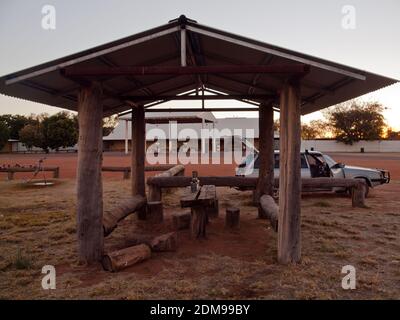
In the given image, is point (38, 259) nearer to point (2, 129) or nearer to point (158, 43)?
point (158, 43)

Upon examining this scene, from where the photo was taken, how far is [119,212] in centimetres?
643

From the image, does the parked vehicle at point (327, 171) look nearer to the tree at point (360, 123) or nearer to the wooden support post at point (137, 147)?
the wooden support post at point (137, 147)

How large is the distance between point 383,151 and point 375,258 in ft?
200

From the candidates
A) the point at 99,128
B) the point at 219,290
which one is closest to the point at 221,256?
the point at 219,290

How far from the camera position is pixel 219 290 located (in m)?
4.10

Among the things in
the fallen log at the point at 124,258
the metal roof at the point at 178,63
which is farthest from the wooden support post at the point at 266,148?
the fallen log at the point at 124,258

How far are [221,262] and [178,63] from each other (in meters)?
3.62

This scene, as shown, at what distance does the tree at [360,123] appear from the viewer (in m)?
60.1

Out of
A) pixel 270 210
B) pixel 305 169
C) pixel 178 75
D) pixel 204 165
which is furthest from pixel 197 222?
pixel 204 165

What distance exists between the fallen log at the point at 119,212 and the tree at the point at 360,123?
5891cm

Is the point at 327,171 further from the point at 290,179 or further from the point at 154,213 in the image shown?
the point at 290,179

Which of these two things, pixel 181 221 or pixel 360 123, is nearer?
pixel 181 221

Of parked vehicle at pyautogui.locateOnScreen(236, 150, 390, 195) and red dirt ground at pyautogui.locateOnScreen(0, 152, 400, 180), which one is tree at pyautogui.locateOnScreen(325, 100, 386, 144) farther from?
parked vehicle at pyautogui.locateOnScreen(236, 150, 390, 195)
